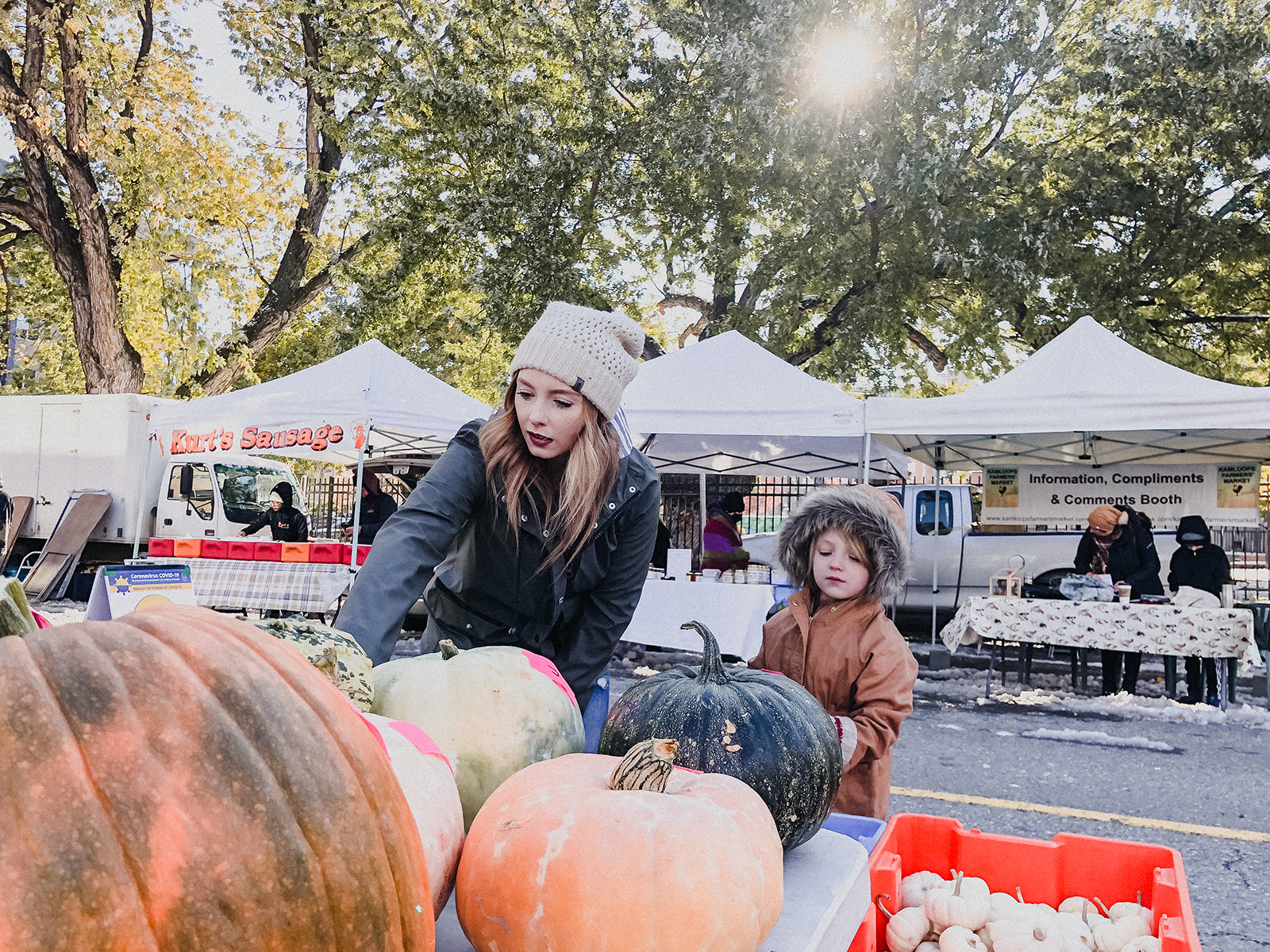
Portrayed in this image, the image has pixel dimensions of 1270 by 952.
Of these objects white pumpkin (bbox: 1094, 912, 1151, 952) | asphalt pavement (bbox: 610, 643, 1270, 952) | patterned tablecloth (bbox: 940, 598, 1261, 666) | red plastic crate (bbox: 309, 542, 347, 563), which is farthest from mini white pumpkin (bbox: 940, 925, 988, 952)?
red plastic crate (bbox: 309, 542, 347, 563)

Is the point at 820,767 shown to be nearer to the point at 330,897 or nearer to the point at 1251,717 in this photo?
the point at 330,897

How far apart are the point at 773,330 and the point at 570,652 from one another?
559 inches

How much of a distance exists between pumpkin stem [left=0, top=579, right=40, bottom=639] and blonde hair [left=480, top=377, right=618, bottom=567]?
4.22ft

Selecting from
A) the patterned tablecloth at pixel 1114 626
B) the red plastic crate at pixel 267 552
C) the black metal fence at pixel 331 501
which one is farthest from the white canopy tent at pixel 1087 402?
the black metal fence at pixel 331 501

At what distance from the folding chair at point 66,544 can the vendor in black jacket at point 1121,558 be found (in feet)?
44.3

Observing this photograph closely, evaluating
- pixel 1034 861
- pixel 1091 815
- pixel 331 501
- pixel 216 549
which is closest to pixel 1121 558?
pixel 1091 815

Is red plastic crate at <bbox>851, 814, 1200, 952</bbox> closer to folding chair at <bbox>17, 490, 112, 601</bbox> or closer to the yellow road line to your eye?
the yellow road line

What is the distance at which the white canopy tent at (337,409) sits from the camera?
377 inches

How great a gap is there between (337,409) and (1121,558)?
784cm

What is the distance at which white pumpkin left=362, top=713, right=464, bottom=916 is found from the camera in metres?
0.89

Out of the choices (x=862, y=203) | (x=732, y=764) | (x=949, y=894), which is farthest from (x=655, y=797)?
(x=862, y=203)

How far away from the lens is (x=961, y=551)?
12.3 metres

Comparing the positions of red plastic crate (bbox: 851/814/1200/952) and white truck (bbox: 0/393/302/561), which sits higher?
white truck (bbox: 0/393/302/561)

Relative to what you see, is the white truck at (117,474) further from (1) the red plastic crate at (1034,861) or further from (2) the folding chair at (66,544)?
(1) the red plastic crate at (1034,861)
